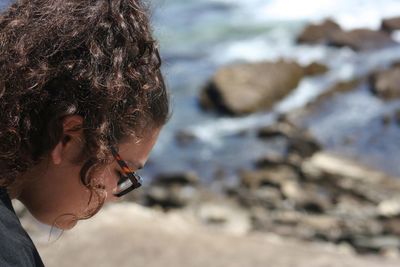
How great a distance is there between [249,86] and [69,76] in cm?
1060

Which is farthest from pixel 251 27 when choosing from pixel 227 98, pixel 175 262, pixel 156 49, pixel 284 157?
pixel 156 49

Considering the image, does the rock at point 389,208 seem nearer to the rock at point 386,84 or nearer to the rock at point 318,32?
the rock at point 386,84

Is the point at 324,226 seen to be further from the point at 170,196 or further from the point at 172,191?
the point at 172,191

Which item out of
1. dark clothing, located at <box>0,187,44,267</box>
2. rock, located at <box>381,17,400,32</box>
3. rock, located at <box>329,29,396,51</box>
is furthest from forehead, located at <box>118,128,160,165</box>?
rock, located at <box>381,17,400,32</box>

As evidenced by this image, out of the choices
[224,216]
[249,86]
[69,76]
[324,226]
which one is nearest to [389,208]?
[324,226]

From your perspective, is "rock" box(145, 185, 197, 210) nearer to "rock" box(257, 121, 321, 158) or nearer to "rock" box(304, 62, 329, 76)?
"rock" box(257, 121, 321, 158)

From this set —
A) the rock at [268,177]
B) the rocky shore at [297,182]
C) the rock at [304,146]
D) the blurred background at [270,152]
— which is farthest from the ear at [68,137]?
the rock at [304,146]

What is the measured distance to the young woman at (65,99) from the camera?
147 centimetres

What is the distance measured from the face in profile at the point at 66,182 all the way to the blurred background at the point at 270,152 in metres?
3.51

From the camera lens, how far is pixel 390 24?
1431cm

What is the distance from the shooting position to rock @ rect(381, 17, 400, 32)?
561 inches

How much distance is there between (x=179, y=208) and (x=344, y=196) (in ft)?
6.21

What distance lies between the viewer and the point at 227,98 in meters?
11.7

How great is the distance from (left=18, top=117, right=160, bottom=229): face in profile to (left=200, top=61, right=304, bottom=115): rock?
9890 mm
